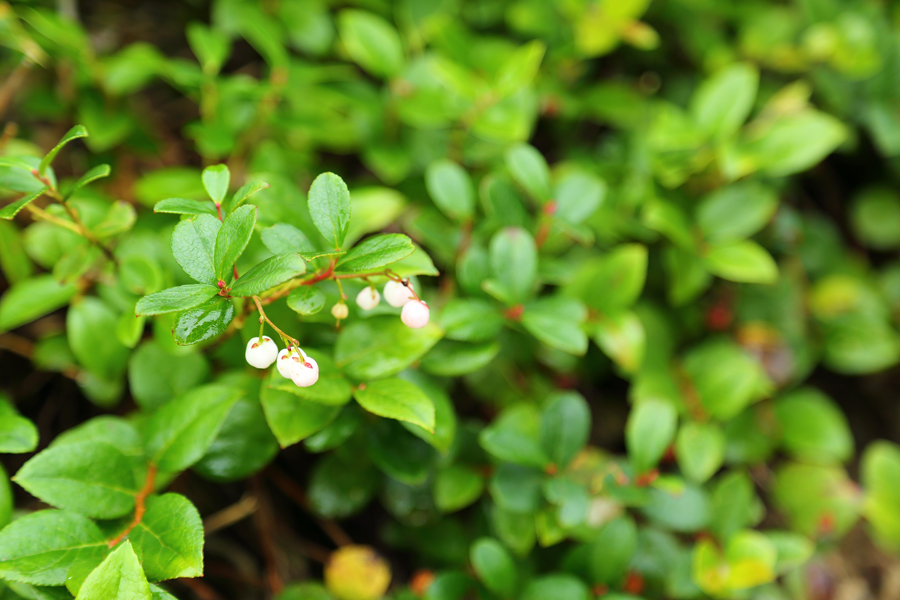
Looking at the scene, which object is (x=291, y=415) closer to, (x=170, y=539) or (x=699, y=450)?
(x=170, y=539)

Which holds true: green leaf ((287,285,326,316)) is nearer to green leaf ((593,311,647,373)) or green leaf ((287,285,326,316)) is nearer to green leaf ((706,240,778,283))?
green leaf ((593,311,647,373))

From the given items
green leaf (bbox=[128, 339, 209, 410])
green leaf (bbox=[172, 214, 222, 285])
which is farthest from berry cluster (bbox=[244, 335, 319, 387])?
green leaf (bbox=[128, 339, 209, 410])

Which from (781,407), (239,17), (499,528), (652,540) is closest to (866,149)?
(781,407)

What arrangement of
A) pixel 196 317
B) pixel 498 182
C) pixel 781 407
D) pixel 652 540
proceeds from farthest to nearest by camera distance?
1. pixel 781 407
2. pixel 652 540
3. pixel 498 182
4. pixel 196 317

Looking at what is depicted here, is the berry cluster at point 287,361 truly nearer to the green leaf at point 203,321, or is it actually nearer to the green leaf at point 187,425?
the green leaf at point 203,321

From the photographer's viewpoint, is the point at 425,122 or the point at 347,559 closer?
the point at 347,559

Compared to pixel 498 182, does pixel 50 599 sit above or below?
below

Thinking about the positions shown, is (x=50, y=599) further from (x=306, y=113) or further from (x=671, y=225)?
(x=671, y=225)
